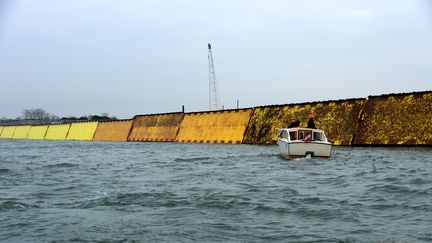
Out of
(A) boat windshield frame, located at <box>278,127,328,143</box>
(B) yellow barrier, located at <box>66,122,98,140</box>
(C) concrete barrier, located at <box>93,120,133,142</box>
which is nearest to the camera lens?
(A) boat windshield frame, located at <box>278,127,328,143</box>

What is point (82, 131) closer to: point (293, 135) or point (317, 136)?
point (293, 135)

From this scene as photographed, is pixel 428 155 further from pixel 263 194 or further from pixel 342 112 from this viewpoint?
pixel 263 194

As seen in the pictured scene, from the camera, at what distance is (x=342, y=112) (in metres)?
22.2

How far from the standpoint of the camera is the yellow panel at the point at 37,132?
59184mm

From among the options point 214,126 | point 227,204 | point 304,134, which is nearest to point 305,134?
point 304,134

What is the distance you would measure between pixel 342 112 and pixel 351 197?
14.1 m

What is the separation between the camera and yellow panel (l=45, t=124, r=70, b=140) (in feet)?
178

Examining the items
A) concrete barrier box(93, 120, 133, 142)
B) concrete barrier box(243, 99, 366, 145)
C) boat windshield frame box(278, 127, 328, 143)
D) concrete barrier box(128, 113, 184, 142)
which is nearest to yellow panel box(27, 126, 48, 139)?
concrete barrier box(93, 120, 133, 142)

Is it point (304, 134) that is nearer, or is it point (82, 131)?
point (304, 134)

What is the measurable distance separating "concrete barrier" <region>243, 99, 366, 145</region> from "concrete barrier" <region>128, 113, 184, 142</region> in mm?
9394

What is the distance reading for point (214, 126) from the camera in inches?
1220

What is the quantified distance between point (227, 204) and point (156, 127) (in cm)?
3071

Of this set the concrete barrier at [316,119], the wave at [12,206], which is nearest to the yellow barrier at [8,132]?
the concrete barrier at [316,119]

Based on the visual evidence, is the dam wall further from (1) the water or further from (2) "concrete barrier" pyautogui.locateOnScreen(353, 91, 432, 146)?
(1) the water
